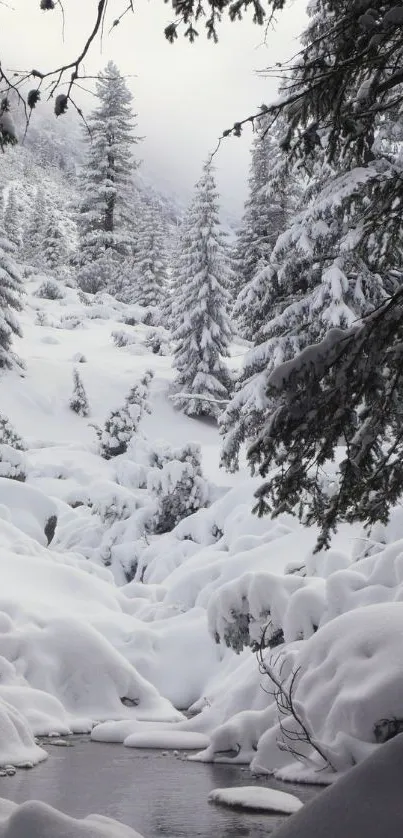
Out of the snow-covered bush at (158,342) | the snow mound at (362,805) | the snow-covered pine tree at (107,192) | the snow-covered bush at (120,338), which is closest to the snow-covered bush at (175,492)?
the snow mound at (362,805)

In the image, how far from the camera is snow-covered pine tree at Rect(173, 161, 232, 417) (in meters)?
30.4

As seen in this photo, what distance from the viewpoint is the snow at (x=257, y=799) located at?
578 cm

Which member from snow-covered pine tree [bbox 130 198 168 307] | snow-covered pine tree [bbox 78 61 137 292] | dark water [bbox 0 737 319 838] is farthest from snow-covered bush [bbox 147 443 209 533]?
snow-covered pine tree [bbox 78 61 137 292]

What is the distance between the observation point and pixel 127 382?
3069 cm

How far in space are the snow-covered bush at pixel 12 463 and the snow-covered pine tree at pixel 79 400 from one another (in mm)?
7860

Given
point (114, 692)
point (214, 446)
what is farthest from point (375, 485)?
point (214, 446)

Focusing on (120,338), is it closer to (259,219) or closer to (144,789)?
(259,219)

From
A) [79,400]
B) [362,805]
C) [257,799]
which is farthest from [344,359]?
[79,400]

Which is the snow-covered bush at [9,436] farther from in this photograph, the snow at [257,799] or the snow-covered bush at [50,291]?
the snow-covered bush at [50,291]

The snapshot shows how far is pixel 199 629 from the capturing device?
11.6 metres

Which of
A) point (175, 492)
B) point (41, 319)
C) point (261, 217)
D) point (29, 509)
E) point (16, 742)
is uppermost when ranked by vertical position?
point (261, 217)

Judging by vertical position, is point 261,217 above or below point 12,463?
above

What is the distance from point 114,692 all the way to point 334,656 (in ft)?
11.4

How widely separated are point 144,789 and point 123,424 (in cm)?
1963
